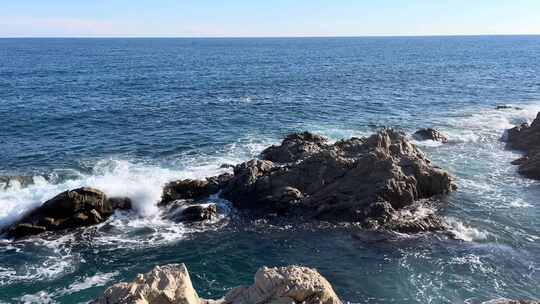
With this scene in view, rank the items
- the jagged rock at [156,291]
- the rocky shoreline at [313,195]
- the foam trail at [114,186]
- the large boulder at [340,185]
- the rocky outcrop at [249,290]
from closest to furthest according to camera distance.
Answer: the jagged rock at [156,291]
the rocky outcrop at [249,290]
the rocky shoreline at [313,195]
the large boulder at [340,185]
the foam trail at [114,186]

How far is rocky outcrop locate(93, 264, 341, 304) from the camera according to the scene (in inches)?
701

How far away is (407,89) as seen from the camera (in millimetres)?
95625

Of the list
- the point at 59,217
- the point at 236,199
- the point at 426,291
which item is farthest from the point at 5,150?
the point at 426,291

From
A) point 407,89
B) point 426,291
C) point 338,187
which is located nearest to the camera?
point 426,291

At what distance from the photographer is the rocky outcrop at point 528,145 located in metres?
44.5

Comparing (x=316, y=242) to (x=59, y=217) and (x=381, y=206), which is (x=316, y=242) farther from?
(x=59, y=217)

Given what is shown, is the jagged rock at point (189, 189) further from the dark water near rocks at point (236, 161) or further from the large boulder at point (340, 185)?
the large boulder at point (340, 185)

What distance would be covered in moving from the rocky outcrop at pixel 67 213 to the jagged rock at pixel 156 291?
1823cm

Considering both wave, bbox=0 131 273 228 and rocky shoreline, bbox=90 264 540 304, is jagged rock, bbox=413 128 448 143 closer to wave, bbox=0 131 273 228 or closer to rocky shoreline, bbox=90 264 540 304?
wave, bbox=0 131 273 228

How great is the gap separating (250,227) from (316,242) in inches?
196

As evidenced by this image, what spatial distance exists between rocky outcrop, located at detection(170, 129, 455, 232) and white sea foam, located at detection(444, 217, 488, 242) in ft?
3.60

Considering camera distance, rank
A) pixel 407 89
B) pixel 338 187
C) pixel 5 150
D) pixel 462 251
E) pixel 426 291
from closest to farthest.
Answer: pixel 426 291
pixel 462 251
pixel 338 187
pixel 5 150
pixel 407 89

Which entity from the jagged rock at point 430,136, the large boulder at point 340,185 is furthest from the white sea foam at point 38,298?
the jagged rock at point 430,136

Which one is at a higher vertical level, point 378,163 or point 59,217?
point 378,163
